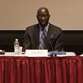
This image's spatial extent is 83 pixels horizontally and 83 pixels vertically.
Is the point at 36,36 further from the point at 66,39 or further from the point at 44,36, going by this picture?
the point at 66,39

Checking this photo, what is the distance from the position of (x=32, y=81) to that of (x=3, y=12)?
9.28 feet

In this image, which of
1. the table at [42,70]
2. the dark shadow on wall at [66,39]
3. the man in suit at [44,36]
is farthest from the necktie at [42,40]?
the dark shadow on wall at [66,39]

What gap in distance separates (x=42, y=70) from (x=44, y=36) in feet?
3.40

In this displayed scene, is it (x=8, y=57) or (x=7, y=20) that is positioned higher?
(x=7, y=20)

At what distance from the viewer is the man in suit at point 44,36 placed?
4375 mm

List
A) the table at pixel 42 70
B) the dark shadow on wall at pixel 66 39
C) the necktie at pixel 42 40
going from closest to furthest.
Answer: the table at pixel 42 70
the necktie at pixel 42 40
the dark shadow on wall at pixel 66 39

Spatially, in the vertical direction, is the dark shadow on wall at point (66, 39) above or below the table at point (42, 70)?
above

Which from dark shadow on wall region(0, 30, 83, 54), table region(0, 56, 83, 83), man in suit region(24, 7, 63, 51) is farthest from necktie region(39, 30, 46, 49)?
dark shadow on wall region(0, 30, 83, 54)

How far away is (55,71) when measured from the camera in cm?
346

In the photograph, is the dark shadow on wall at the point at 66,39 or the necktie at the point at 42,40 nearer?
the necktie at the point at 42,40

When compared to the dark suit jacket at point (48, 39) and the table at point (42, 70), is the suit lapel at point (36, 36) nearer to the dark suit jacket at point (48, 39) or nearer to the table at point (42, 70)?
the dark suit jacket at point (48, 39)

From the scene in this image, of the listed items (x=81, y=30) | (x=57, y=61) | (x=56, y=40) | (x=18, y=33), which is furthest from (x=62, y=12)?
(x=57, y=61)

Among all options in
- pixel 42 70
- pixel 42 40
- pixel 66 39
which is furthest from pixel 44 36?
pixel 66 39

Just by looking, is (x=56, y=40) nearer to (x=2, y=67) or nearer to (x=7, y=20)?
(x=2, y=67)
